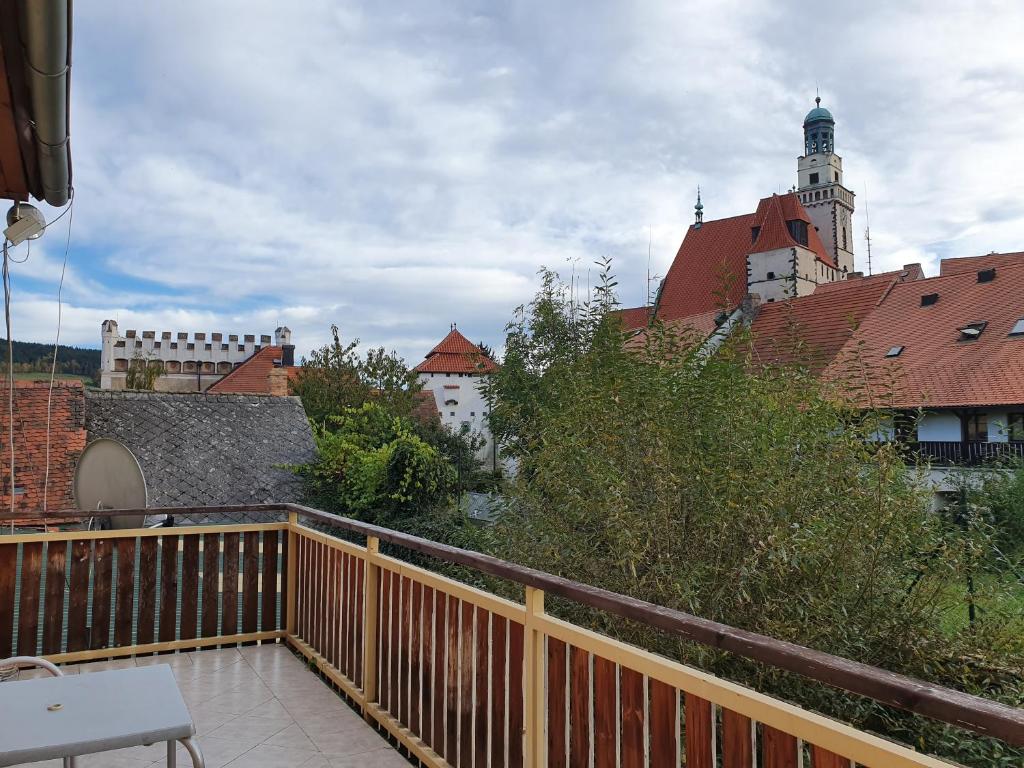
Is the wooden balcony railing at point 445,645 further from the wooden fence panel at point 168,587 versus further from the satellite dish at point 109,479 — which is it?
the satellite dish at point 109,479

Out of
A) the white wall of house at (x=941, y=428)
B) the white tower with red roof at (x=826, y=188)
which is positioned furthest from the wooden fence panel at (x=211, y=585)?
the white tower with red roof at (x=826, y=188)

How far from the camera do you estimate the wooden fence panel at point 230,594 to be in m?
4.69

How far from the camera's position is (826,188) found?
56000mm

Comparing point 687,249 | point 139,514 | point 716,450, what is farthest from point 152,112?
point 687,249

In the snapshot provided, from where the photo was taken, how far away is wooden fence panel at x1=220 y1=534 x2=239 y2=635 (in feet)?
15.4

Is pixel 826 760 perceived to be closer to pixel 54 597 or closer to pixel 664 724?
pixel 664 724

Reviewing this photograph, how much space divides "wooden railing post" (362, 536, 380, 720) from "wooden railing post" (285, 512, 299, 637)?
4.52 ft

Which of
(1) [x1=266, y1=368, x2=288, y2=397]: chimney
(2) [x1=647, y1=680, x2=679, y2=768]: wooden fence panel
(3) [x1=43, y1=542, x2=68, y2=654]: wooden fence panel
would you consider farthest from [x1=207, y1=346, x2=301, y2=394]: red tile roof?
(2) [x1=647, y1=680, x2=679, y2=768]: wooden fence panel

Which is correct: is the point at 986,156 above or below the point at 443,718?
above

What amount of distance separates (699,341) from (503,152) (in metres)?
8.47

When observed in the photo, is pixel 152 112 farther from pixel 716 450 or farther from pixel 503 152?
pixel 716 450

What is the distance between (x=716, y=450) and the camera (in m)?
3.73

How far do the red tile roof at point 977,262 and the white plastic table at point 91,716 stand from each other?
1018 inches

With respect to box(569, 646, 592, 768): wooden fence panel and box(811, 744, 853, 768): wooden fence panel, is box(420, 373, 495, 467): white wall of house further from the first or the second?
box(811, 744, 853, 768): wooden fence panel
